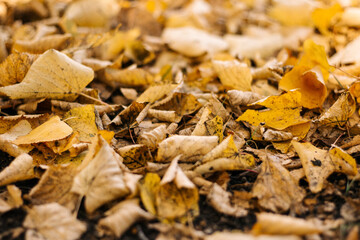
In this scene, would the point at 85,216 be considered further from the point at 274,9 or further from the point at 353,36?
the point at 274,9

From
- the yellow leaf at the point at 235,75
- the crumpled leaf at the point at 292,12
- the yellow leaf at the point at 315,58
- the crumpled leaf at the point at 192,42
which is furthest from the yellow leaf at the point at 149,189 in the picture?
the crumpled leaf at the point at 292,12

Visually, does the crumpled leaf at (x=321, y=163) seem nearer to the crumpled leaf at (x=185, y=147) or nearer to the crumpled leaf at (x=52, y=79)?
the crumpled leaf at (x=185, y=147)

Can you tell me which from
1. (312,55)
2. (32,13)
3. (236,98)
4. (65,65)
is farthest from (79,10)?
(312,55)

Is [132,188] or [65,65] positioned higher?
[65,65]

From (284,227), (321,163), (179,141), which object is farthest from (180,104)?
(284,227)

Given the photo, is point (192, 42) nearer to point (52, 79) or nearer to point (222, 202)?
point (52, 79)
